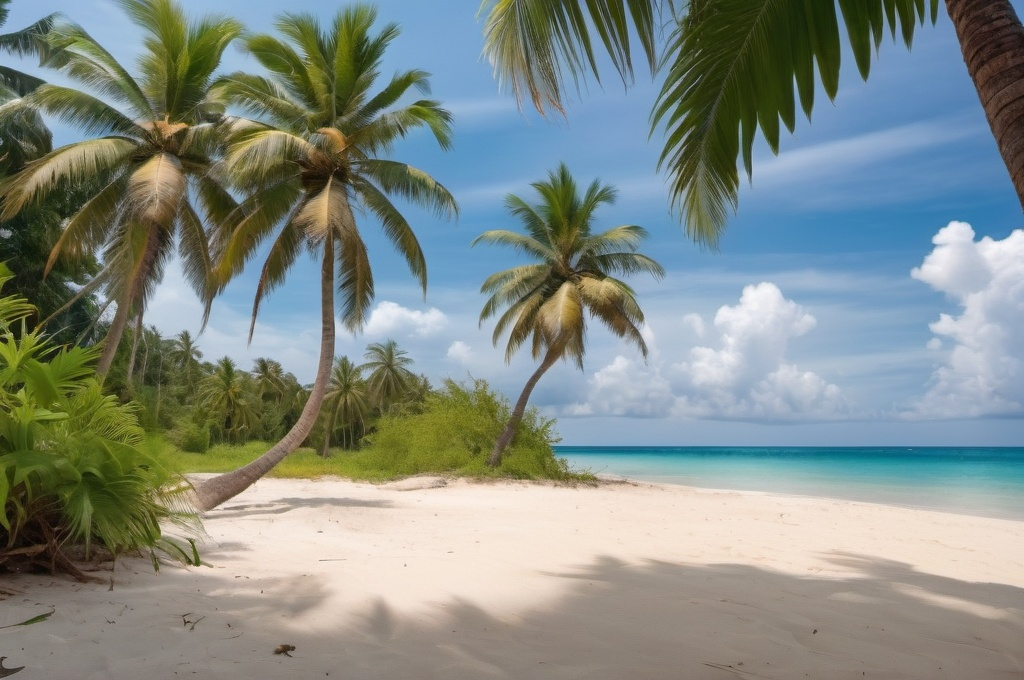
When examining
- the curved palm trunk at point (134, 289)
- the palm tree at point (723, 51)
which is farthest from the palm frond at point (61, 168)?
the palm tree at point (723, 51)

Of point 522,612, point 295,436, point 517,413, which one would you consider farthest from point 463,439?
point 522,612

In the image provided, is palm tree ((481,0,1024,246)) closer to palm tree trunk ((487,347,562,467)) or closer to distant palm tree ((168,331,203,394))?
palm tree trunk ((487,347,562,467))

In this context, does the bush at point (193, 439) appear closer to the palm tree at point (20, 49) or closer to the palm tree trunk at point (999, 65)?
the palm tree at point (20, 49)

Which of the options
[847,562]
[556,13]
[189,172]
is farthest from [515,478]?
[556,13]

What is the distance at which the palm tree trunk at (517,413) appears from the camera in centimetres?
1853

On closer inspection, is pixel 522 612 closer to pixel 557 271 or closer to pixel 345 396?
pixel 557 271

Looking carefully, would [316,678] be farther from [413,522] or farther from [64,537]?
[413,522]

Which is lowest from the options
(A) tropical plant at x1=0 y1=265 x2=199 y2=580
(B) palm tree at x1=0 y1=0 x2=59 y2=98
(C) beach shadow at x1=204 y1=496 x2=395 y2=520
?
(C) beach shadow at x1=204 y1=496 x2=395 y2=520

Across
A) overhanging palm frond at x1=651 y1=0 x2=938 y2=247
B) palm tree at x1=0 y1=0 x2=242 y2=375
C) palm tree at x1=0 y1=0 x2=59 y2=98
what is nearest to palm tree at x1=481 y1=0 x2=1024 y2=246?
overhanging palm frond at x1=651 y1=0 x2=938 y2=247

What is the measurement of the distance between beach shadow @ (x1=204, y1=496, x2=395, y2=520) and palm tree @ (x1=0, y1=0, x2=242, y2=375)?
420 cm

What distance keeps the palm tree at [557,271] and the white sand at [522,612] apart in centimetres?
1221

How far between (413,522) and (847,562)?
512 centimetres

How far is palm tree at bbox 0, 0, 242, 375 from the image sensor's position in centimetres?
A: 1165

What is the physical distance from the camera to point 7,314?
403 cm
